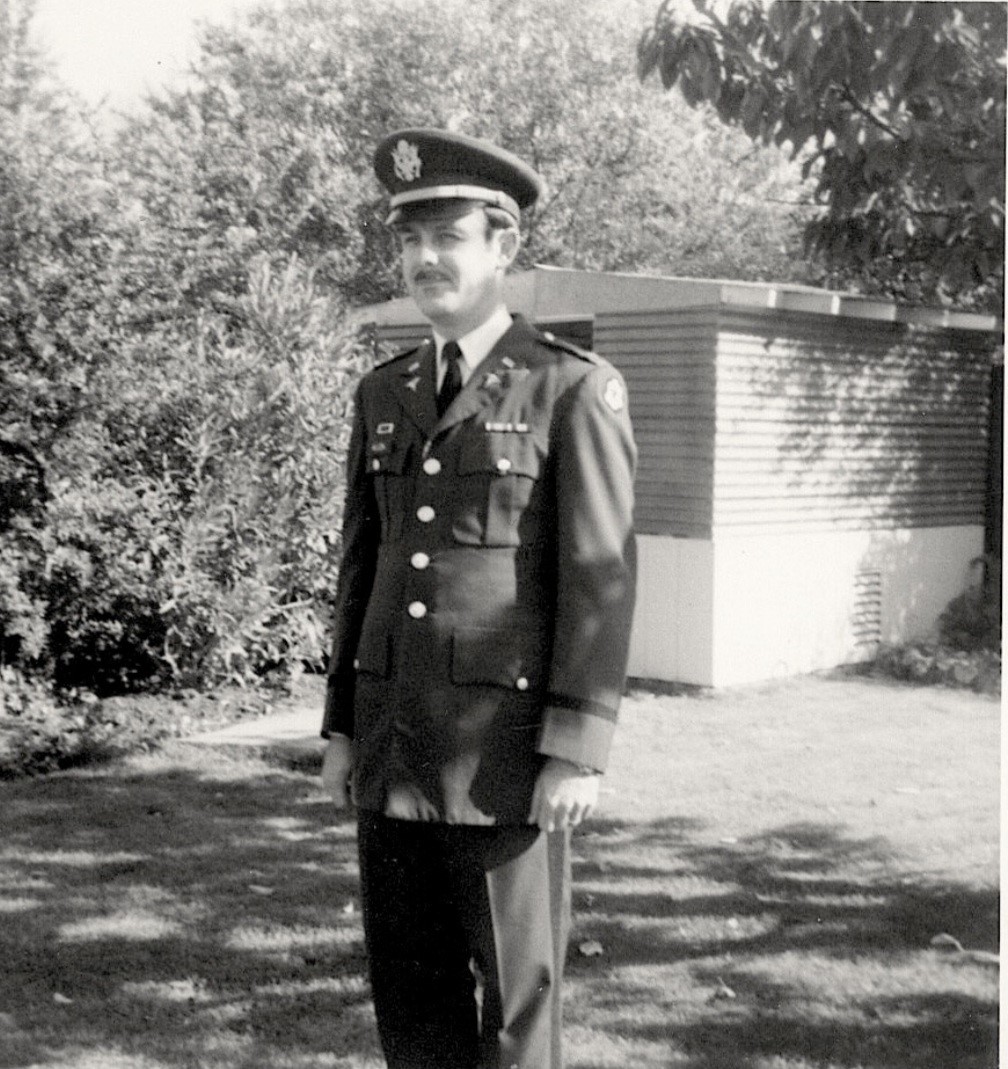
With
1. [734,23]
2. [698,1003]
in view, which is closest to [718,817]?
[698,1003]

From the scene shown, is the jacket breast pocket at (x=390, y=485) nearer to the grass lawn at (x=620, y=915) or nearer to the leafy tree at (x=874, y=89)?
the grass lawn at (x=620, y=915)

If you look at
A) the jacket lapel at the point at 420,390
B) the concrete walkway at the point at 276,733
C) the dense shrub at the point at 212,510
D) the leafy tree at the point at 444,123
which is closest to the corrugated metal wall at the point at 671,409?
the dense shrub at the point at 212,510

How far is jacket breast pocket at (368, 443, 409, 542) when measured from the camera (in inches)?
118

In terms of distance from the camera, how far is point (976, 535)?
38.4 feet

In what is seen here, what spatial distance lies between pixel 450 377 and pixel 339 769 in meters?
0.84

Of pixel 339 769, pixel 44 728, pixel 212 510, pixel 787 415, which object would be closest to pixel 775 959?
pixel 339 769

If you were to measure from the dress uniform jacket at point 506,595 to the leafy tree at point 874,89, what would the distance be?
1.93m

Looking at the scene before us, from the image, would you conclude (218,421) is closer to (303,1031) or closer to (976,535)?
(303,1031)

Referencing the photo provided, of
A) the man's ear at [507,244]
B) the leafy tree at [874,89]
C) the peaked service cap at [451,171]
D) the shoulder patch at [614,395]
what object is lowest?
the shoulder patch at [614,395]

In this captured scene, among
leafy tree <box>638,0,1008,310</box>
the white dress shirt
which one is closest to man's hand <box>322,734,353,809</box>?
the white dress shirt

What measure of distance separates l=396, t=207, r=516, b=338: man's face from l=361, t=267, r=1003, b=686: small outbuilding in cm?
653

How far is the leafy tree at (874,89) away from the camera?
13.8ft

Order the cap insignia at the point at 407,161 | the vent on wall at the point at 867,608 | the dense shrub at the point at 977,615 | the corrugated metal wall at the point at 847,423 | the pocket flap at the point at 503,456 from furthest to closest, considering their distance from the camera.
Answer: the dense shrub at the point at 977,615
the vent on wall at the point at 867,608
the corrugated metal wall at the point at 847,423
the cap insignia at the point at 407,161
the pocket flap at the point at 503,456

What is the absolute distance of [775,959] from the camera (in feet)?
14.5
